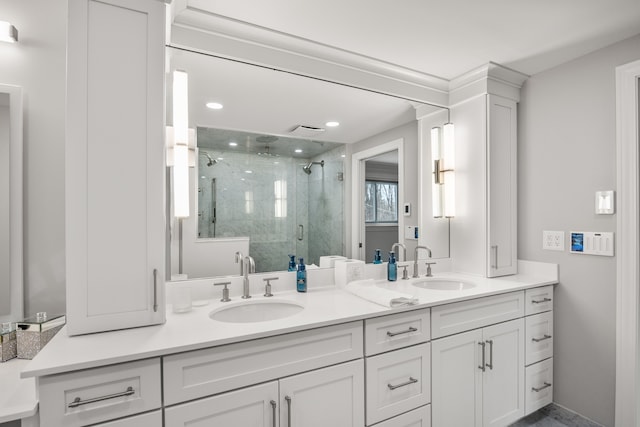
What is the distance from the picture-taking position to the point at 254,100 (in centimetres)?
188

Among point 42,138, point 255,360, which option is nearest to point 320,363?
point 255,360

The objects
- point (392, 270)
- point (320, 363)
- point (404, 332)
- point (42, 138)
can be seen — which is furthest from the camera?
point (392, 270)

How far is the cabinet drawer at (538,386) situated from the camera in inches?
79.8

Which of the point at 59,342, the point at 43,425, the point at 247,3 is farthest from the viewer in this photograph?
the point at 247,3

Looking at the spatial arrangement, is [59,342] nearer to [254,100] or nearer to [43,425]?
[43,425]

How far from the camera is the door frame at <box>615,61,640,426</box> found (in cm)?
178

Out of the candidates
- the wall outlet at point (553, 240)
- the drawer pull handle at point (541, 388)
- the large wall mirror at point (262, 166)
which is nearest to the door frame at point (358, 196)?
the large wall mirror at point (262, 166)

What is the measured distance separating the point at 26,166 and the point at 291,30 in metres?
1.39

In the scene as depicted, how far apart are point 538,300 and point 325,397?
1.59m

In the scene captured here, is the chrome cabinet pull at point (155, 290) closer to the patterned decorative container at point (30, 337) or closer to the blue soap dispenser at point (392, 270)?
the patterned decorative container at point (30, 337)

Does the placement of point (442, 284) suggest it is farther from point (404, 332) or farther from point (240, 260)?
point (240, 260)

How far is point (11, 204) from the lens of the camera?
1.35 m

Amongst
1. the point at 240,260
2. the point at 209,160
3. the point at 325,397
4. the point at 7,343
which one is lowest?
the point at 325,397

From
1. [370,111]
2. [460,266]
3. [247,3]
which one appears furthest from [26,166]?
[460,266]
